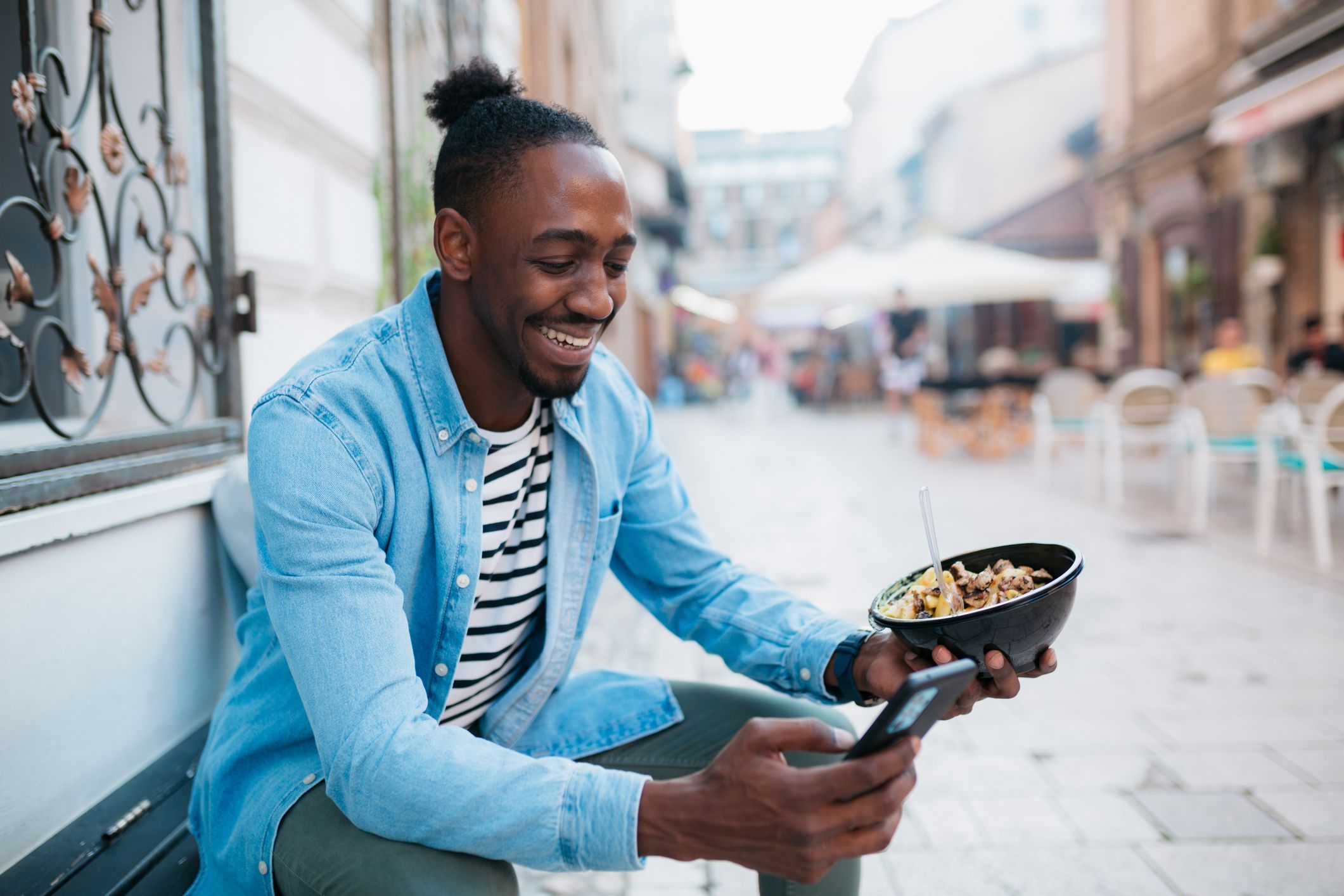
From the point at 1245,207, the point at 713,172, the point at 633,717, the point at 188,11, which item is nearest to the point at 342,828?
the point at 633,717

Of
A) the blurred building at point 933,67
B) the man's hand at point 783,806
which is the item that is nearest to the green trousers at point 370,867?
the man's hand at point 783,806

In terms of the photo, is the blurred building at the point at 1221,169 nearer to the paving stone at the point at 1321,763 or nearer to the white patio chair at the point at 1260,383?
the white patio chair at the point at 1260,383

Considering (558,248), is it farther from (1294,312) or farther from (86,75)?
(1294,312)

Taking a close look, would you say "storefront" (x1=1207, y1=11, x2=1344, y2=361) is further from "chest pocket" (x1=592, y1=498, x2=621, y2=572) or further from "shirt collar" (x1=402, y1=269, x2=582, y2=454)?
"shirt collar" (x1=402, y1=269, x2=582, y2=454)

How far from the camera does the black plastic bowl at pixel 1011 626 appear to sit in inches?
53.4

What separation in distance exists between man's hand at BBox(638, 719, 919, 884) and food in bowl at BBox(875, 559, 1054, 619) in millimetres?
352

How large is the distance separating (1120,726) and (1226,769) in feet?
1.27

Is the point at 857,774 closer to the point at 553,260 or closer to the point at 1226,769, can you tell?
the point at 553,260

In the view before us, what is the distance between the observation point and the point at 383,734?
1.26 metres

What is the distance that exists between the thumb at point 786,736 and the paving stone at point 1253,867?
162cm

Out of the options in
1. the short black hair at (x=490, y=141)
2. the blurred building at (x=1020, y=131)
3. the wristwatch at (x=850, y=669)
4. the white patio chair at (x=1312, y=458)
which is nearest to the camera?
the short black hair at (x=490, y=141)

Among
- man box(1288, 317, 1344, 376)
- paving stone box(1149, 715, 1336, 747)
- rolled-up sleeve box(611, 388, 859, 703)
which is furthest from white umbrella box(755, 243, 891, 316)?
rolled-up sleeve box(611, 388, 859, 703)

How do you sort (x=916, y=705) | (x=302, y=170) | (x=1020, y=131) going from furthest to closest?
(x=1020, y=131), (x=302, y=170), (x=916, y=705)

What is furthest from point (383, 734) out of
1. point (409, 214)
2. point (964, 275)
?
point (964, 275)
